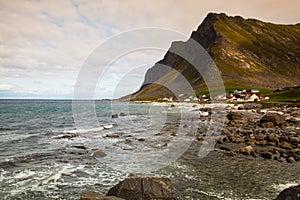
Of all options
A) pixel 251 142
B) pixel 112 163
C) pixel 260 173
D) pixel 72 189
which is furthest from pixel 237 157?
pixel 72 189

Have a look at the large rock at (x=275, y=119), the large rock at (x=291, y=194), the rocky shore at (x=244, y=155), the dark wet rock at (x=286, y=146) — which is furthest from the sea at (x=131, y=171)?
the large rock at (x=275, y=119)

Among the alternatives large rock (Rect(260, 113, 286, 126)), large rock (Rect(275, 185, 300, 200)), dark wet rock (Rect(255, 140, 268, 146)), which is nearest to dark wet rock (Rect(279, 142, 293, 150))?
dark wet rock (Rect(255, 140, 268, 146))

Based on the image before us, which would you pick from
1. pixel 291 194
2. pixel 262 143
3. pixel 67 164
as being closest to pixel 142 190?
pixel 291 194

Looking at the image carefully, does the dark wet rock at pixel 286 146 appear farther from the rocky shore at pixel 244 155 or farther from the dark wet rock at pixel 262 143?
the dark wet rock at pixel 262 143

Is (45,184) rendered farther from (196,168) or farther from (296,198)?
(296,198)

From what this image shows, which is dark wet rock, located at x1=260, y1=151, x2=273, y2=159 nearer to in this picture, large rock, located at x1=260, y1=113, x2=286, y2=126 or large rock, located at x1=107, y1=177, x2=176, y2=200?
large rock, located at x1=107, y1=177, x2=176, y2=200

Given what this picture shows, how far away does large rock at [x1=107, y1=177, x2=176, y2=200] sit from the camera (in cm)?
1233

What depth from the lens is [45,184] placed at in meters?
16.3

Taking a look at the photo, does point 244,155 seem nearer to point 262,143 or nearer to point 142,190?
point 262,143

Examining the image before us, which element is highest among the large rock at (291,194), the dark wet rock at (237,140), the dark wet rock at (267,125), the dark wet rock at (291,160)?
the dark wet rock at (267,125)

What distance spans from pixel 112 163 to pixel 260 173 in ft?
40.6

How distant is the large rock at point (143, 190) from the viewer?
12.3 meters

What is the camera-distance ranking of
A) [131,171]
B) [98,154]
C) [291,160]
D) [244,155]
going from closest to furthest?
[131,171] < [291,160] < [244,155] < [98,154]

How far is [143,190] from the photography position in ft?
40.7
